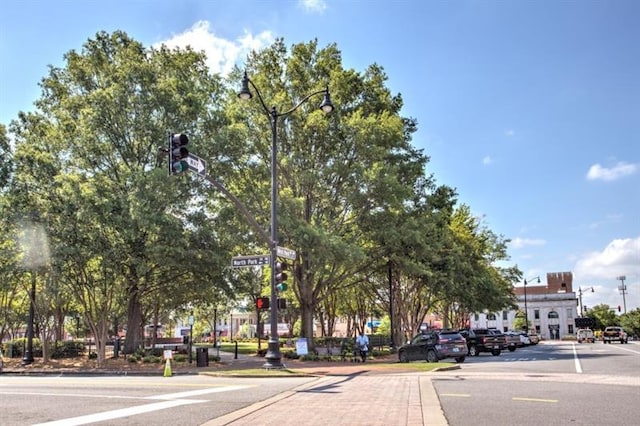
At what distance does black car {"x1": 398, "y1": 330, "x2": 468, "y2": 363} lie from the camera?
1061 inches

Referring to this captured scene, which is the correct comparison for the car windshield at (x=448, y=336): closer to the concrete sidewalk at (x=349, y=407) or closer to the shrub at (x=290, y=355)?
the shrub at (x=290, y=355)

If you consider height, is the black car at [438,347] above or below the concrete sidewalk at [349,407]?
below

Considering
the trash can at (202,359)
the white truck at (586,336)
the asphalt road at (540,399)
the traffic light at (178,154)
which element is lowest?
the white truck at (586,336)

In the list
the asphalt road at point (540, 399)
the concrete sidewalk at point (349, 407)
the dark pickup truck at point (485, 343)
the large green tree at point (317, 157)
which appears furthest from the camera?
the dark pickup truck at point (485, 343)

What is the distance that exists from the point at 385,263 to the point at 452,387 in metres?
23.2

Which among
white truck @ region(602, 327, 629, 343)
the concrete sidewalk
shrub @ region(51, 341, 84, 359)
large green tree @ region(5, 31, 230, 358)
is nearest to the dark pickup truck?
large green tree @ region(5, 31, 230, 358)

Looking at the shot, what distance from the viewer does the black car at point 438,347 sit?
26.9m

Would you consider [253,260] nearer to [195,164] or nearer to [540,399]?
[195,164]

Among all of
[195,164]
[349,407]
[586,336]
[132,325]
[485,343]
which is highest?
[195,164]

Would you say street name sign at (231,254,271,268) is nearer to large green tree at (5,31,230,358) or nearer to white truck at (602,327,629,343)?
large green tree at (5,31,230,358)

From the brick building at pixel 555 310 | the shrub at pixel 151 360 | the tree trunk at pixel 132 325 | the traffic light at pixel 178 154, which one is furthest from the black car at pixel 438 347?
the brick building at pixel 555 310

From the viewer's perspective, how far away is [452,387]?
1410 centimetres

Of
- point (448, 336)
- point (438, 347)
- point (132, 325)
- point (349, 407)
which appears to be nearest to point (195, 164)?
point (349, 407)

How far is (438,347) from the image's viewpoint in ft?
89.0
